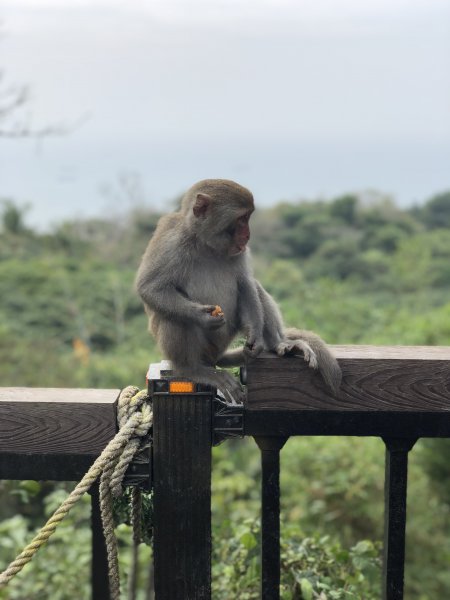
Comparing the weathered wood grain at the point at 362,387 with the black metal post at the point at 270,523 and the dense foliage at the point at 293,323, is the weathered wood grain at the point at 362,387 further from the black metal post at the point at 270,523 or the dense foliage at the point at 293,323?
the dense foliage at the point at 293,323

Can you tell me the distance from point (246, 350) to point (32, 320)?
14.6 metres

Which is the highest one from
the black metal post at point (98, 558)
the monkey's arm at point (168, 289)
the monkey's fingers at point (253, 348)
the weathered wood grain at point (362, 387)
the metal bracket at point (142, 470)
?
the monkey's arm at point (168, 289)

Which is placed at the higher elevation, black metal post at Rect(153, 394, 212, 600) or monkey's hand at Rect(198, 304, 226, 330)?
monkey's hand at Rect(198, 304, 226, 330)

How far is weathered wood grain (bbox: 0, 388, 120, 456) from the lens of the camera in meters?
2.07

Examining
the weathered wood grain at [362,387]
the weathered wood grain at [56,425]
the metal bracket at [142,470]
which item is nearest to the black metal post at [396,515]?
the weathered wood grain at [362,387]

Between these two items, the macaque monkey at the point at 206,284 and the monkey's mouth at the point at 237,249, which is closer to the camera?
the macaque monkey at the point at 206,284

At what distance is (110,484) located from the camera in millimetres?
1988

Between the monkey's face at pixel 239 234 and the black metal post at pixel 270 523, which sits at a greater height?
the monkey's face at pixel 239 234

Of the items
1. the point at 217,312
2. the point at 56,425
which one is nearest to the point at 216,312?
the point at 217,312

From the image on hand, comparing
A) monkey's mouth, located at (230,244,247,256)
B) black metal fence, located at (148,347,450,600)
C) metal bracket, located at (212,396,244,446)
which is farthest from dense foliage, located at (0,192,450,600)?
monkey's mouth, located at (230,244,247,256)

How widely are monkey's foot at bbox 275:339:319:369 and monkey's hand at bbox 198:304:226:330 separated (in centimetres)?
34

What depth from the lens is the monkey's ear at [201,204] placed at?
9.37 feet

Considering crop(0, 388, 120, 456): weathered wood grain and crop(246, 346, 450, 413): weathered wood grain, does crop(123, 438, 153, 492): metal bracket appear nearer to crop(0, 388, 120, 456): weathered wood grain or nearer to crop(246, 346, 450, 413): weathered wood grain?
crop(0, 388, 120, 456): weathered wood grain

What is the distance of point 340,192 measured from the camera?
73.7 ft
